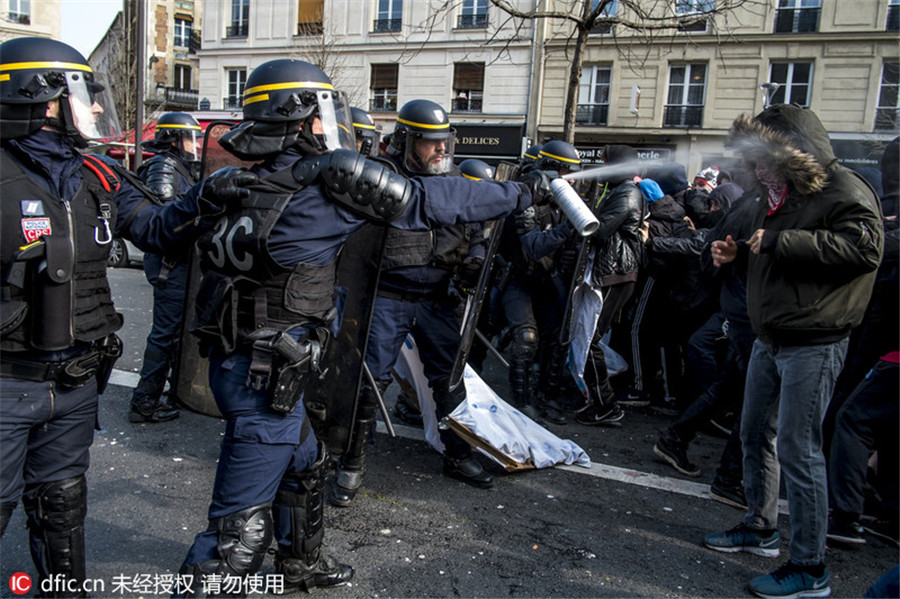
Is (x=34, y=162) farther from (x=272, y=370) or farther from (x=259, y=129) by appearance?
(x=272, y=370)

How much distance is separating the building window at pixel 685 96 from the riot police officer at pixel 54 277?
841 inches

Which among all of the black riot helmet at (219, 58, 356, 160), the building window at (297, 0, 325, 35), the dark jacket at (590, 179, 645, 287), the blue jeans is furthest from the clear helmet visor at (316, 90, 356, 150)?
the building window at (297, 0, 325, 35)

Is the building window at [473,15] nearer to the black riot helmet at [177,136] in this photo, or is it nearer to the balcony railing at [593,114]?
the balcony railing at [593,114]

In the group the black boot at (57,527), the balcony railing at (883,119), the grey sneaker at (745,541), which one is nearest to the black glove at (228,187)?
the black boot at (57,527)

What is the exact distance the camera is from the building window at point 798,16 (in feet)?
66.9

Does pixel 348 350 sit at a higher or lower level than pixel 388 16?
lower

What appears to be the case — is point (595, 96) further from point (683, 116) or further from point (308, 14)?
point (308, 14)

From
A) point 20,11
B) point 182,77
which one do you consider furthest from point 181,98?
point 20,11

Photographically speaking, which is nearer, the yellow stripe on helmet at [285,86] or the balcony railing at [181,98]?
the yellow stripe on helmet at [285,86]

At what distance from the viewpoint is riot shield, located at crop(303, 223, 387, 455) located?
9.78 feet

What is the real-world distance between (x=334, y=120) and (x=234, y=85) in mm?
27925

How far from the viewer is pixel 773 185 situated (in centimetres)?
306

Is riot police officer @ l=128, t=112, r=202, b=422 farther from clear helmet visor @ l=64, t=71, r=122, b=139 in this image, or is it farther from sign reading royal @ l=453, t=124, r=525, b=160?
sign reading royal @ l=453, t=124, r=525, b=160

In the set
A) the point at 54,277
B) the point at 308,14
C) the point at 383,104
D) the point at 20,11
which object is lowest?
the point at 54,277
